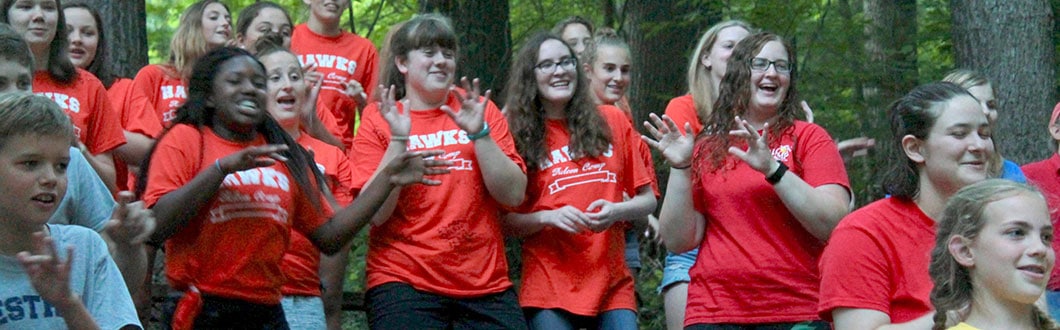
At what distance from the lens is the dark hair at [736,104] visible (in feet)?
18.7

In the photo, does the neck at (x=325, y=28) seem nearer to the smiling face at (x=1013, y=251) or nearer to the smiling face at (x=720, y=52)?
the smiling face at (x=720, y=52)

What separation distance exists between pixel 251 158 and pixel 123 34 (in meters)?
3.62

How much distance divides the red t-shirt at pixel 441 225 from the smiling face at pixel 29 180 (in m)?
2.36

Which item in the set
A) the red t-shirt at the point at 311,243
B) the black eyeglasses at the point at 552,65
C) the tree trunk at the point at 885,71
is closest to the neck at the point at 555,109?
the black eyeglasses at the point at 552,65

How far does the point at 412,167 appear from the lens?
5.58 meters

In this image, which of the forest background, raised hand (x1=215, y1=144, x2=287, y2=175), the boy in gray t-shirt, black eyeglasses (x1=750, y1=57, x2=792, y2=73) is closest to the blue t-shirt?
the boy in gray t-shirt

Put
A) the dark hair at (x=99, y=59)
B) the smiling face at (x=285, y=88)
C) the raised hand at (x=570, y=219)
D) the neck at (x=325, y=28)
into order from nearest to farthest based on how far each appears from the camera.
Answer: the raised hand at (x=570, y=219) < the smiling face at (x=285, y=88) < the dark hair at (x=99, y=59) < the neck at (x=325, y=28)

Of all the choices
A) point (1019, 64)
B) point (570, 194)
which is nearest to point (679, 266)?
point (570, 194)

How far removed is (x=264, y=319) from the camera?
17.5 feet

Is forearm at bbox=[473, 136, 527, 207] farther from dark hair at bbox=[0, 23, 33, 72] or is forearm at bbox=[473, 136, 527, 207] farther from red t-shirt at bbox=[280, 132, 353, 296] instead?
dark hair at bbox=[0, 23, 33, 72]

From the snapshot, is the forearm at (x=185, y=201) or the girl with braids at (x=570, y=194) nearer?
the forearm at (x=185, y=201)

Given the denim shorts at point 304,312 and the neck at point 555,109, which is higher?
the neck at point 555,109

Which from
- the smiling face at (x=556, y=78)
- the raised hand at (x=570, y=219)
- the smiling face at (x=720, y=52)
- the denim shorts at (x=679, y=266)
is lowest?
the denim shorts at (x=679, y=266)

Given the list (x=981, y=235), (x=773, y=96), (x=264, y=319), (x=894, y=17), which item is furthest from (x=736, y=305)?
(x=894, y=17)
